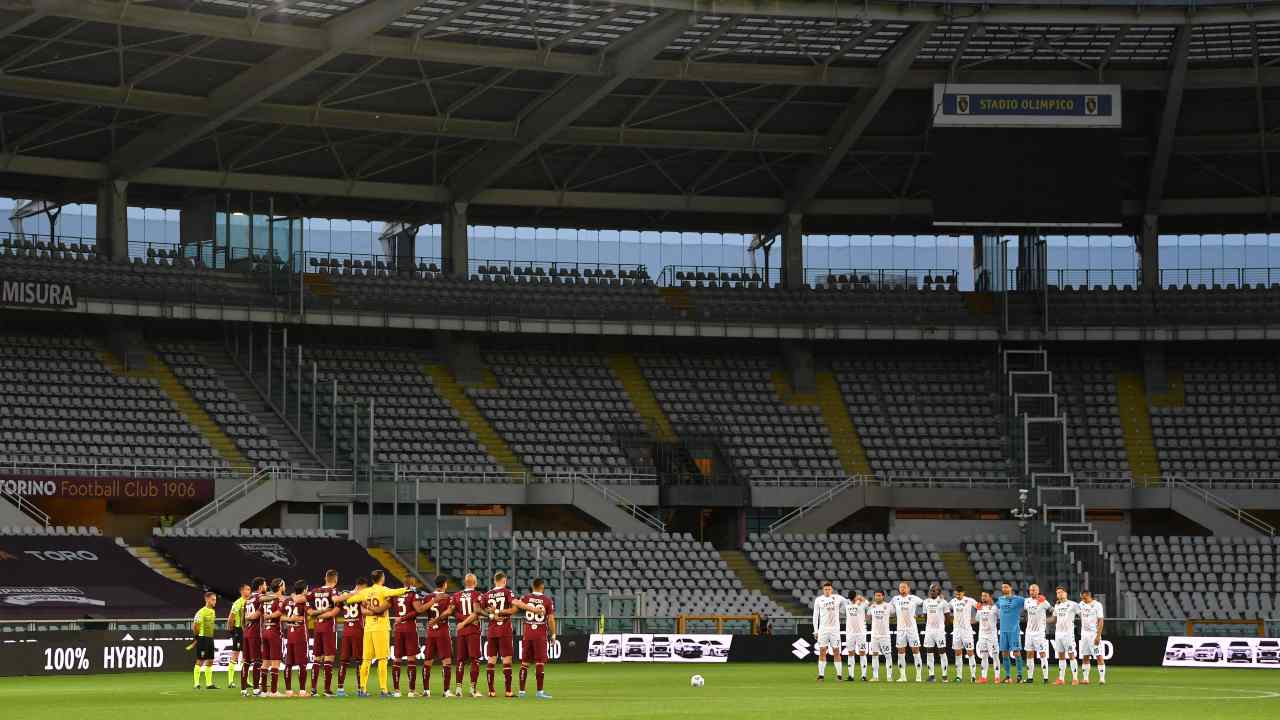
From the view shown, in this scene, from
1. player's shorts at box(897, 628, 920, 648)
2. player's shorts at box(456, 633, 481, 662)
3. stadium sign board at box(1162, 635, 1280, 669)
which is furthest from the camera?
stadium sign board at box(1162, 635, 1280, 669)

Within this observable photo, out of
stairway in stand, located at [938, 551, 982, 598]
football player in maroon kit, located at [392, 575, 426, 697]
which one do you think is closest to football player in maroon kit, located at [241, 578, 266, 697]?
football player in maroon kit, located at [392, 575, 426, 697]

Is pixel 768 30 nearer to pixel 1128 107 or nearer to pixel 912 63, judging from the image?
pixel 912 63

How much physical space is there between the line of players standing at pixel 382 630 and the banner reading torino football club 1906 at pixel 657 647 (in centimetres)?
1462

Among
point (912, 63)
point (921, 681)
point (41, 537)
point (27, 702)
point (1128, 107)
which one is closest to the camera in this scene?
point (27, 702)

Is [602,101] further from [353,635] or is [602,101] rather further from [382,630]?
[382,630]

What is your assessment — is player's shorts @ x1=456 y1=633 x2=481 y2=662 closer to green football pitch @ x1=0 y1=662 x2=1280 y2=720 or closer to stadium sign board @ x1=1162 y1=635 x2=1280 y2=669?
green football pitch @ x1=0 y1=662 x2=1280 y2=720

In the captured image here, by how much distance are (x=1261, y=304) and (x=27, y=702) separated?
146ft

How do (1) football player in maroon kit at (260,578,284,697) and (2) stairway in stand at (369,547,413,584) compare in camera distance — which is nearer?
(1) football player in maroon kit at (260,578,284,697)

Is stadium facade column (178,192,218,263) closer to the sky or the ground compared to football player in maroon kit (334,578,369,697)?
closer to the sky

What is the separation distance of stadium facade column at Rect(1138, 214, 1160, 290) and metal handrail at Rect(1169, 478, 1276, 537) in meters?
8.42

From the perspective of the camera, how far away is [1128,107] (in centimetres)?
5753

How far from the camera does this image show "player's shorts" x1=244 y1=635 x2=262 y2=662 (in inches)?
1185

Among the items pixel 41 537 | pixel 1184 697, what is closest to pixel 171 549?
pixel 41 537

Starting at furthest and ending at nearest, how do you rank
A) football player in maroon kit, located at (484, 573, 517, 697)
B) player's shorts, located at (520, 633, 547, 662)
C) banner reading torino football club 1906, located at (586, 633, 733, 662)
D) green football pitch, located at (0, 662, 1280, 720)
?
banner reading torino football club 1906, located at (586, 633, 733, 662) → player's shorts, located at (520, 633, 547, 662) → football player in maroon kit, located at (484, 573, 517, 697) → green football pitch, located at (0, 662, 1280, 720)
